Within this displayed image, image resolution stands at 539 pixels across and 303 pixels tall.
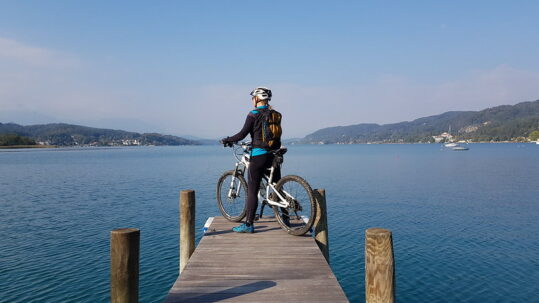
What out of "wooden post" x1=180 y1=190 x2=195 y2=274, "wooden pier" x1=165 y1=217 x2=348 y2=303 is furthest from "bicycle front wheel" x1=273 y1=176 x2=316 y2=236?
"wooden post" x1=180 y1=190 x2=195 y2=274

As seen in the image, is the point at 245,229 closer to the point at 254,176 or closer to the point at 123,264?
the point at 254,176

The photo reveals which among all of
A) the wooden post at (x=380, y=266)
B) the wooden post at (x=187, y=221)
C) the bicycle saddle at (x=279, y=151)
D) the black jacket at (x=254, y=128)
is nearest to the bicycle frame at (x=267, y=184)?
the bicycle saddle at (x=279, y=151)

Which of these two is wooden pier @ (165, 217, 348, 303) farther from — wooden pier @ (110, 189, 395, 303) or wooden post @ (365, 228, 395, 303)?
wooden post @ (365, 228, 395, 303)

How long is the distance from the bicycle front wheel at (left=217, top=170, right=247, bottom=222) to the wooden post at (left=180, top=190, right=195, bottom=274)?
1205mm

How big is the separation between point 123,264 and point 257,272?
2.39 m

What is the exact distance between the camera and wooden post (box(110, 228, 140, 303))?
4148 millimetres

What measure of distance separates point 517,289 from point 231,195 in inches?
424

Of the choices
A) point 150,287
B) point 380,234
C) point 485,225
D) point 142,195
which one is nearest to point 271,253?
point 380,234

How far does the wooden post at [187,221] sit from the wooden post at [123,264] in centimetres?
Answer: 454

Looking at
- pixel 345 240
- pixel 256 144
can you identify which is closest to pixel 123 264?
pixel 256 144

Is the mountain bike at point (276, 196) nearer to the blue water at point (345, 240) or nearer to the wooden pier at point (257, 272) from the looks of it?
the wooden pier at point (257, 272)

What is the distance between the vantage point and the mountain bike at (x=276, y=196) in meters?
7.81

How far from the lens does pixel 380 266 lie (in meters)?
4.36

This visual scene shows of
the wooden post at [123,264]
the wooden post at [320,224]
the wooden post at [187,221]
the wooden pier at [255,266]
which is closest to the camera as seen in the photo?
the wooden post at [123,264]
